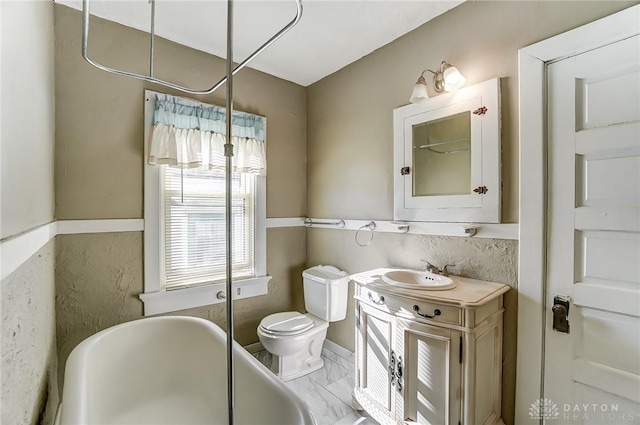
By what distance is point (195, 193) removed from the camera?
7.22 feet

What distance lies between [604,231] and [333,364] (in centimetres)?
196

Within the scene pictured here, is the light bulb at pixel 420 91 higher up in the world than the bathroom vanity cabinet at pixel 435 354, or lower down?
higher up

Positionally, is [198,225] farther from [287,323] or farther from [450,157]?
[450,157]

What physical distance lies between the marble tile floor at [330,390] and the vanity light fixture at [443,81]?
1.94 metres

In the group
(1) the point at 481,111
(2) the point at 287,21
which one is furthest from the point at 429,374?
(2) the point at 287,21

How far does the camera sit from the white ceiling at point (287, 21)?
5.65 feet

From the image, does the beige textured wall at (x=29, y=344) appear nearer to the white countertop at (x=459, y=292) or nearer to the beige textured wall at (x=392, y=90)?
the white countertop at (x=459, y=292)

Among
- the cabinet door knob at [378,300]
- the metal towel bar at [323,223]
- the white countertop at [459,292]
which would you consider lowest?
the cabinet door knob at [378,300]

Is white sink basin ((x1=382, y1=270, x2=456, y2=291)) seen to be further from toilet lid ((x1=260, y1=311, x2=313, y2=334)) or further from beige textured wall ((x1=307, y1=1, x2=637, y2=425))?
toilet lid ((x1=260, y1=311, x2=313, y2=334))

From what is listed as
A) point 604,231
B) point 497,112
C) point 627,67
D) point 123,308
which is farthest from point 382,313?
point 123,308

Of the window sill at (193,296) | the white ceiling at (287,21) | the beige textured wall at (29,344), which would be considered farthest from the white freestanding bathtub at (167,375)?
the white ceiling at (287,21)

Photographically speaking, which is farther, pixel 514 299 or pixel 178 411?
pixel 178 411

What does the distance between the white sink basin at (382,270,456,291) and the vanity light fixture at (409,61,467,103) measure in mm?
1084

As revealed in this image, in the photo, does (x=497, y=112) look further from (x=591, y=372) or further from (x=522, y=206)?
(x=591, y=372)
